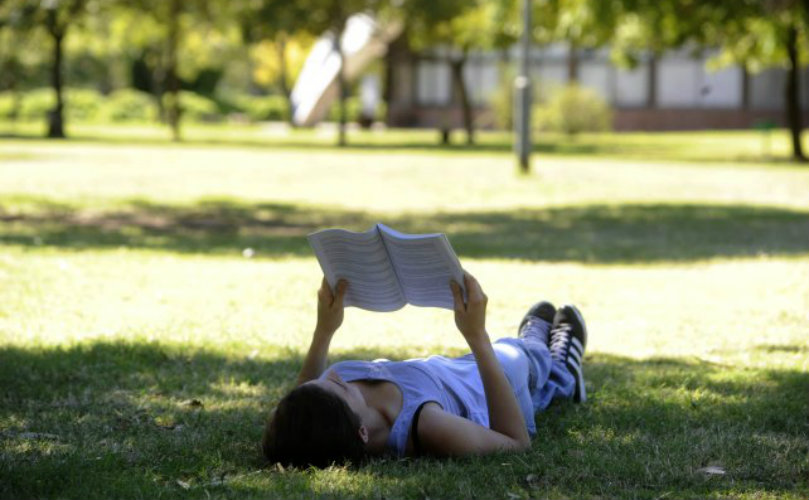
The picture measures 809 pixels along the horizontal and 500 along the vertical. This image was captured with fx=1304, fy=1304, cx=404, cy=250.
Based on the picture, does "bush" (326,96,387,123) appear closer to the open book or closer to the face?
the open book

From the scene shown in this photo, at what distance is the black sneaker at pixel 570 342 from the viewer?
584 centimetres

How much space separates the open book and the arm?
0.14 feet

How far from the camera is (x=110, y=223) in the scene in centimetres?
1490

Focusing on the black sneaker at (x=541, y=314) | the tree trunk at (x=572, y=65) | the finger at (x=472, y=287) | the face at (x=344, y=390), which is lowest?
the black sneaker at (x=541, y=314)

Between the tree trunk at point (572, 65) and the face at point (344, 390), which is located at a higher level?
the tree trunk at point (572, 65)

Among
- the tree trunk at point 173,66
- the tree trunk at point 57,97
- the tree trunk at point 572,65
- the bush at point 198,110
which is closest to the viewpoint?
the tree trunk at point 57,97

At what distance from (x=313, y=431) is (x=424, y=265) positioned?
2.23ft

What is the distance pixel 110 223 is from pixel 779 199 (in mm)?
9893

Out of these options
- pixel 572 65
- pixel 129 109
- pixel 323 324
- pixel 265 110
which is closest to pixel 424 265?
pixel 323 324

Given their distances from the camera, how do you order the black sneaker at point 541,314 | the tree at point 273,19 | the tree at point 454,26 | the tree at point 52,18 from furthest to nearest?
the tree at point 52,18 → the tree at point 273,19 → the tree at point 454,26 → the black sneaker at point 541,314

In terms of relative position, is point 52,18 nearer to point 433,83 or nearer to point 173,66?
point 173,66

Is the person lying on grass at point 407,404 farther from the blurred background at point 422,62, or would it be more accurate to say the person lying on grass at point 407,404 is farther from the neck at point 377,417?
the blurred background at point 422,62

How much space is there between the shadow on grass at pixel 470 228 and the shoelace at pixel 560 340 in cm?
558

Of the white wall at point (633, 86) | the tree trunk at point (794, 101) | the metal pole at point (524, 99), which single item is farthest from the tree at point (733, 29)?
the white wall at point (633, 86)
